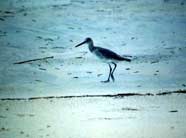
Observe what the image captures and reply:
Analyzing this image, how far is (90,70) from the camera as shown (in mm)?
8719

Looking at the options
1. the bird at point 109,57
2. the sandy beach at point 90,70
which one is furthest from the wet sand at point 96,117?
the bird at point 109,57

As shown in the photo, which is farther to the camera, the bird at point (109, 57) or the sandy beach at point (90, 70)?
the bird at point (109, 57)

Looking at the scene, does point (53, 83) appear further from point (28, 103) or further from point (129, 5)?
point (129, 5)

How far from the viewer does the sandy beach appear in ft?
18.3

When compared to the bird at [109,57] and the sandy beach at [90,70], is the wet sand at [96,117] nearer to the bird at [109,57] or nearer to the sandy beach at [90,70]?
the sandy beach at [90,70]

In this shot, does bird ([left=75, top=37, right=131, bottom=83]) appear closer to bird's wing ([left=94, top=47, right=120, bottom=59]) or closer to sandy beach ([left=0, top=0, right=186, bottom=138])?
bird's wing ([left=94, top=47, right=120, bottom=59])

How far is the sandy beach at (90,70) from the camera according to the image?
559cm

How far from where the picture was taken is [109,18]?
11625 millimetres

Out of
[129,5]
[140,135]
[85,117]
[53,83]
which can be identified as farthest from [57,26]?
[140,135]

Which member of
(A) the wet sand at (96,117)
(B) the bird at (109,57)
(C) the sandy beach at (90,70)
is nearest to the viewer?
(A) the wet sand at (96,117)

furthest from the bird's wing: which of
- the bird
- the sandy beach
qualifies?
the sandy beach

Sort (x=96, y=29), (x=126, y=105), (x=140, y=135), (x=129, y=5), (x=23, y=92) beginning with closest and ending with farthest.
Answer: (x=140, y=135) → (x=126, y=105) → (x=23, y=92) → (x=96, y=29) → (x=129, y=5)

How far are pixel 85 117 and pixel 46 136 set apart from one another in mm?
837

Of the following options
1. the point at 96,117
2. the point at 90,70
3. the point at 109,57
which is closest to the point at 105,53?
the point at 109,57
